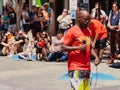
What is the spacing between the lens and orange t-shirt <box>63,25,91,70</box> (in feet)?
20.0

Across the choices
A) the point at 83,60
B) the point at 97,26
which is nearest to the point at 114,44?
the point at 97,26

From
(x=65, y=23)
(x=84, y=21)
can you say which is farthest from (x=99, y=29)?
(x=84, y=21)

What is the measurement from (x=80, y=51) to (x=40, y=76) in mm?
5973

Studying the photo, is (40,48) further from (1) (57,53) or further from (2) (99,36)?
(2) (99,36)

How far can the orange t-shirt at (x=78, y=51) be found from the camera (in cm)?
610

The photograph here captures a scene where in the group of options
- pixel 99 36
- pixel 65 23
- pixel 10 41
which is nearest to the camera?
pixel 99 36

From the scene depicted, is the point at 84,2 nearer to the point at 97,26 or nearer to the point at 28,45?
the point at 28,45

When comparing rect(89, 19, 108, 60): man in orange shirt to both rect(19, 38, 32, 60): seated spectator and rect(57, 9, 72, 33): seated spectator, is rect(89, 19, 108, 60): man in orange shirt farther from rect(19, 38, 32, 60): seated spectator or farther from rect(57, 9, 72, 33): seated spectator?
rect(57, 9, 72, 33): seated spectator

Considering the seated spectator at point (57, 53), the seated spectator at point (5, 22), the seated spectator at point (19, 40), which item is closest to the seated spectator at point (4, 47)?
the seated spectator at point (19, 40)

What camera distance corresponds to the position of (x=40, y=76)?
472 inches

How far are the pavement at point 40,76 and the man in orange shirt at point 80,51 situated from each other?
3407mm

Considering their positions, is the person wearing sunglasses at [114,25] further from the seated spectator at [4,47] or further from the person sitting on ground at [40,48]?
the seated spectator at [4,47]

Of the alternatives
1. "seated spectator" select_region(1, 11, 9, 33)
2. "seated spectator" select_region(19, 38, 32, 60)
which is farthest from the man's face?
"seated spectator" select_region(1, 11, 9, 33)

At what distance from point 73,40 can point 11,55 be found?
37.1 ft
